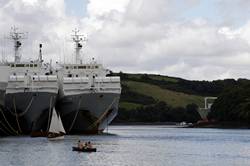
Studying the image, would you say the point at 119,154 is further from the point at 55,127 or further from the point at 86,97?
the point at 86,97

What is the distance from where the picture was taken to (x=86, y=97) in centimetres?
14600

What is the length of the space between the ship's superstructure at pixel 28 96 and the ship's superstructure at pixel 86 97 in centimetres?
364

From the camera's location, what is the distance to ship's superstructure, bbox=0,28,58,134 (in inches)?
5571

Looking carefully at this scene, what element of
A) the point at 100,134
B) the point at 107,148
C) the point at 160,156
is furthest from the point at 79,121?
the point at 160,156

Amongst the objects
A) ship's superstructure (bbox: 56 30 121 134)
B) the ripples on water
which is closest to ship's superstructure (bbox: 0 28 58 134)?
ship's superstructure (bbox: 56 30 121 134)

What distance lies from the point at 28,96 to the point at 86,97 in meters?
10.5

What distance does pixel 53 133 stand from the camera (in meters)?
135

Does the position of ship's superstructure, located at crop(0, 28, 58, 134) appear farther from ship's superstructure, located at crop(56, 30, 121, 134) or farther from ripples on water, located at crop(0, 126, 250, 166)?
ripples on water, located at crop(0, 126, 250, 166)

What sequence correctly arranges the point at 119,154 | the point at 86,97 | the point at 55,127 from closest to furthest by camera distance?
the point at 119,154, the point at 55,127, the point at 86,97

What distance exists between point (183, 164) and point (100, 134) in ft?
210

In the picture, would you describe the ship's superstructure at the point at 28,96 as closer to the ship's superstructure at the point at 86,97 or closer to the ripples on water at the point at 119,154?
the ship's superstructure at the point at 86,97

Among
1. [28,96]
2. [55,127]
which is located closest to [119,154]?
[55,127]

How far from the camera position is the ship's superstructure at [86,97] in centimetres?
14612

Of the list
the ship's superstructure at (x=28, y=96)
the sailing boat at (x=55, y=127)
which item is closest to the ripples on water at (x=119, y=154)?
the sailing boat at (x=55, y=127)
